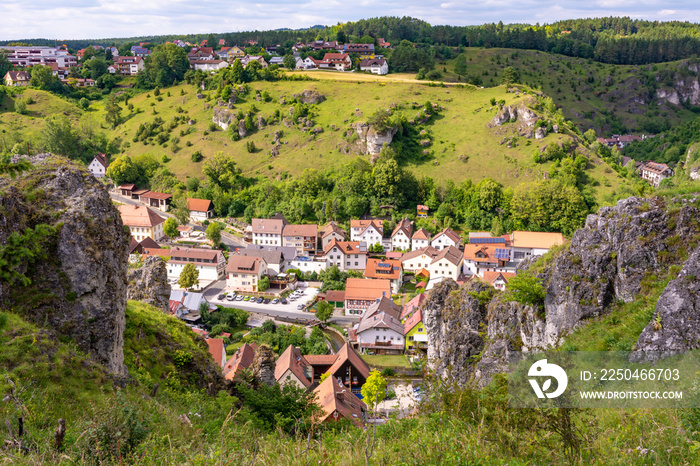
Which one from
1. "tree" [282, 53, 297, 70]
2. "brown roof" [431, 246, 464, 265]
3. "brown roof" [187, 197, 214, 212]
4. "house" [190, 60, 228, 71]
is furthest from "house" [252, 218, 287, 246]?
"house" [190, 60, 228, 71]

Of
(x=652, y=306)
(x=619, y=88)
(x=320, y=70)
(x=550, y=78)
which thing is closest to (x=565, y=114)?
(x=550, y=78)

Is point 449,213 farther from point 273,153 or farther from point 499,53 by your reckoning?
point 499,53

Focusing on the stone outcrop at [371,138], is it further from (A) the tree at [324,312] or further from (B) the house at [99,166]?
(B) the house at [99,166]

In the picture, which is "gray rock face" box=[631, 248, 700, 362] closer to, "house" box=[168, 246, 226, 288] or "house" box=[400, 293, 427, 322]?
"house" box=[400, 293, 427, 322]

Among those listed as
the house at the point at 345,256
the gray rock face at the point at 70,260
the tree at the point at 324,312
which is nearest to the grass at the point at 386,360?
the tree at the point at 324,312

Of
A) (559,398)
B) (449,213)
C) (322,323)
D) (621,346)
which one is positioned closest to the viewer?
(559,398)

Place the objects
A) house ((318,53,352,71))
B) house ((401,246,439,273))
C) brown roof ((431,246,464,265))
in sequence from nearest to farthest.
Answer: brown roof ((431,246,464,265))
house ((401,246,439,273))
house ((318,53,352,71))

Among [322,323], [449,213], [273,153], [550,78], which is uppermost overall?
[550,78]
